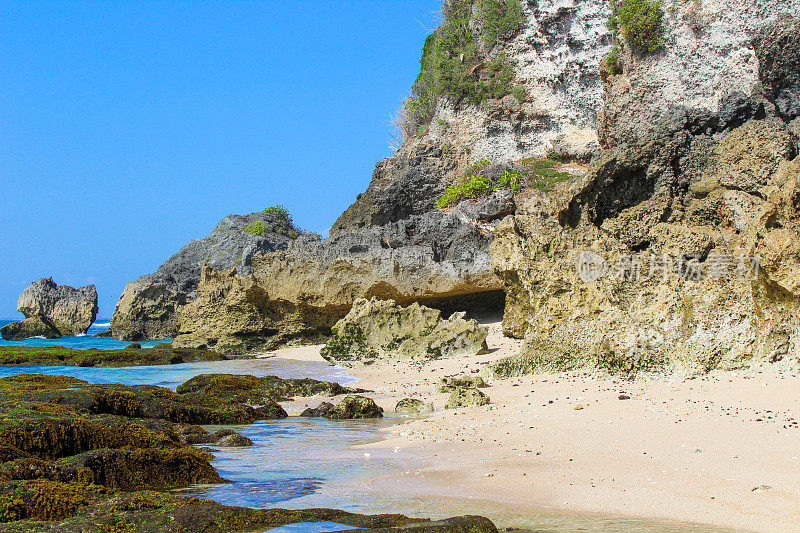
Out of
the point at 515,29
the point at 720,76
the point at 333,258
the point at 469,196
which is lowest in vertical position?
the point at 333,258

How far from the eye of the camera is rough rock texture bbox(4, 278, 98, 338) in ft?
123

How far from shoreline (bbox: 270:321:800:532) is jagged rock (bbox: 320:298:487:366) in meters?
5.32

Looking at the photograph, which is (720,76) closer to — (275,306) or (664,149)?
(664,149)

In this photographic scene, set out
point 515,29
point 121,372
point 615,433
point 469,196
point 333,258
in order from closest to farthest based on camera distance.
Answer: point 615,433
point 121,372
point 333,258
point 469,196
point 515,29

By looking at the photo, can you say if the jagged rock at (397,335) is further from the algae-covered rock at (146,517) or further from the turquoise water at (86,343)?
the turquoise water at (86,343)

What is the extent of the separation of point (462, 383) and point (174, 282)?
25840 millimetres

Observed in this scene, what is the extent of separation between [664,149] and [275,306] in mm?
13838

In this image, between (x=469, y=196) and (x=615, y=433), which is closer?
(x=615, y=433)

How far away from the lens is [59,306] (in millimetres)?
38281

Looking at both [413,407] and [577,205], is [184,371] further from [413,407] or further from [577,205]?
[577,205]

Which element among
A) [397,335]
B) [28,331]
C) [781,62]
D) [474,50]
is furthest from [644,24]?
[28,331]

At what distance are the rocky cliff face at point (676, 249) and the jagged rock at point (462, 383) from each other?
0.62 m

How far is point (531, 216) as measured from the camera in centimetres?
1075

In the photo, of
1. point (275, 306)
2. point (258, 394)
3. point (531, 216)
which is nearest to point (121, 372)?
point (275, 306)
